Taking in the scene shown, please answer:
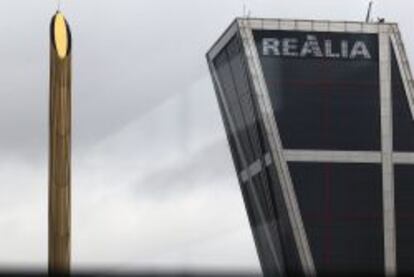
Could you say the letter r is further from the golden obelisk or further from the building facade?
the golden obelisk

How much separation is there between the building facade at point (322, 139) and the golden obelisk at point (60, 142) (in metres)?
63.1

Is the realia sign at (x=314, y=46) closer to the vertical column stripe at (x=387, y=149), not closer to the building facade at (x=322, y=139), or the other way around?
the building facade at (x=322, y=139)

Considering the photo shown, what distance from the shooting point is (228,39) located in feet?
298

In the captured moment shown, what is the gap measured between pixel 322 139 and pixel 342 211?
20.3 feet

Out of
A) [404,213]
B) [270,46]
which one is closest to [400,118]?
[404,213]

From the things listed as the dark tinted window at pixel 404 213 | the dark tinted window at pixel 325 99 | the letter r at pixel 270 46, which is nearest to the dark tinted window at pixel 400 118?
the dark tinted window at pixel 325 99

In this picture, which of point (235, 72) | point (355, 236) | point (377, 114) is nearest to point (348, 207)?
point (355, 236)

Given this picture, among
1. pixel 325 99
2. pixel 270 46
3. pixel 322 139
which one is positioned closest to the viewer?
pixel 270 46

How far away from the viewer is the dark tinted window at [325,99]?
9019 cm

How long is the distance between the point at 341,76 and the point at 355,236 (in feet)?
44.3

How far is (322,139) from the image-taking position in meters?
90.7

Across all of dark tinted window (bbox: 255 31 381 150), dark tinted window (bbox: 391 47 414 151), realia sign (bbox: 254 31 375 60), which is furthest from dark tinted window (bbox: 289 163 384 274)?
realia sign (bbox: 254 31 375 60)

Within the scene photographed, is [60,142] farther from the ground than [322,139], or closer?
closer

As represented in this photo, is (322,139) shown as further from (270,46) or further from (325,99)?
(270,46)
